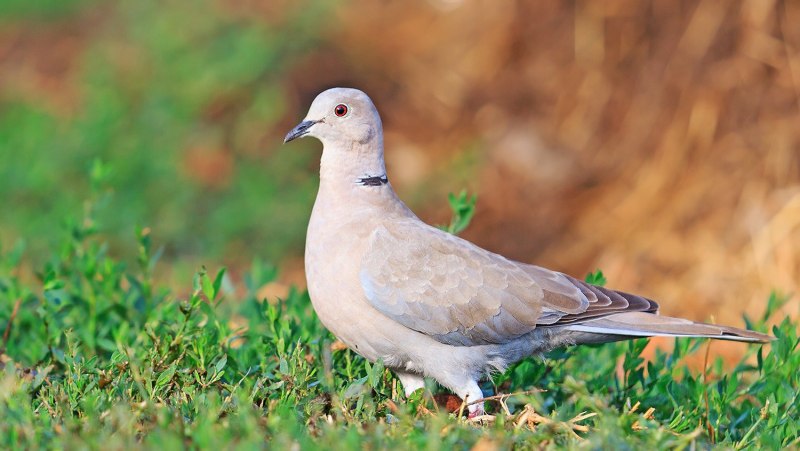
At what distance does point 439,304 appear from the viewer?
4.59 m

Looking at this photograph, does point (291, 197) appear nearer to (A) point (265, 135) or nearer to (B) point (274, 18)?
(A) point (265, 135)

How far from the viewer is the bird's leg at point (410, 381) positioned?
4785 mm

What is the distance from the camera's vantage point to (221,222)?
9.04 meters

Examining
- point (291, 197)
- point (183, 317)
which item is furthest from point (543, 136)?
point (183, 317)

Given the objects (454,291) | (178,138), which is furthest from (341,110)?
(178,138)

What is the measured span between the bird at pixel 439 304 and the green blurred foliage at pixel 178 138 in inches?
161

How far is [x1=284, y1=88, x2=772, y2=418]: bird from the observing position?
14.9 ft

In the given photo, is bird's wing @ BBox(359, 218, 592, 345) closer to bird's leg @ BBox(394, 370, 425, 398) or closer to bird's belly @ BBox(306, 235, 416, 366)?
bird's belly @ BBox(306, 235, 416, 366)

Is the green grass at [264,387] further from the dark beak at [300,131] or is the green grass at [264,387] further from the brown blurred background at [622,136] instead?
the brown blurred background at [622,136]

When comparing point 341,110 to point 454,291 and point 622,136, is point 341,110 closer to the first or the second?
point 454,291

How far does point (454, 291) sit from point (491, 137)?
5080 millimetres

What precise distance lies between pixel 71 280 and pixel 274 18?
5.97m

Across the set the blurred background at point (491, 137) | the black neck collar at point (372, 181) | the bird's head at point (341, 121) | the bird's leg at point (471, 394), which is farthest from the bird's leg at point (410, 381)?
the blurred background at point (491, 137)

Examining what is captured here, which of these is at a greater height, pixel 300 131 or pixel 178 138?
pixel 300 131
